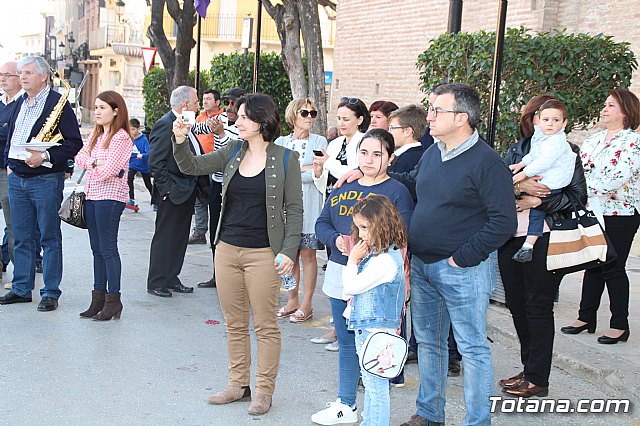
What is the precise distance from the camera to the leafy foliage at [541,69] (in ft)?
28.0

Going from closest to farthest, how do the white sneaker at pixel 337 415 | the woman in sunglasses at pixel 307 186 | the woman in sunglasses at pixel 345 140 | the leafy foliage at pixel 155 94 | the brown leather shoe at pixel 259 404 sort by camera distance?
the white sneaker at pixel 337 415, the brown leather shoe at pixel 259 404, the woman in sunglasses at pixel 345 140, the woman in sunglasses at pixel 307 186, the leafy foliage at pixel 155 94

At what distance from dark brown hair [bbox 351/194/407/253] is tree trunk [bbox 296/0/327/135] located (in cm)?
816

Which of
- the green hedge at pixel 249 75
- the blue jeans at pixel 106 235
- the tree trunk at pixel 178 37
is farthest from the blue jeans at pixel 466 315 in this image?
the tree trunk at pixel 178 37

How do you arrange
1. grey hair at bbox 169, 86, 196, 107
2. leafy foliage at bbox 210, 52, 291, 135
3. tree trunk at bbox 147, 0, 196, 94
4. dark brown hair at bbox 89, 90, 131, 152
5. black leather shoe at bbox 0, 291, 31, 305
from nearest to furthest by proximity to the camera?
dark brown hair at bbox 89, 90, 131, 152
black leather shoe at bbox 0, 291, 31, 305
grey hair at bbox 169, 86, 196, 107
leafy foliage at bbox 210, 52, 291, 135
tree trunk at bbox 147, 0, 196, 94

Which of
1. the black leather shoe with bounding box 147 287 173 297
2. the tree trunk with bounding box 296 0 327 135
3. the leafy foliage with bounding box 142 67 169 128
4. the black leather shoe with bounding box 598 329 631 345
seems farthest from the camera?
the leafy foliage with bounding box 142 67 169 128

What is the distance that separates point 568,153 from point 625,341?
2.15 metres

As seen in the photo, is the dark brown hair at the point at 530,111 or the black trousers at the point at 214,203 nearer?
the dark brown hair at the point at 530,111

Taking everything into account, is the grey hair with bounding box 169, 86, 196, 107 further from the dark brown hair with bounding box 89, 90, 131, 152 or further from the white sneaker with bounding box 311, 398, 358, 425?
the white sneaker with bounding box 311, 398, 358, 425

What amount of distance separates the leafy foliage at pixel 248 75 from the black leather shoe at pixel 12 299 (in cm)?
971

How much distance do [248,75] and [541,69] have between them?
9.11 m

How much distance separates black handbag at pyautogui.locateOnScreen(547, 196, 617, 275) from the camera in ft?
18.1

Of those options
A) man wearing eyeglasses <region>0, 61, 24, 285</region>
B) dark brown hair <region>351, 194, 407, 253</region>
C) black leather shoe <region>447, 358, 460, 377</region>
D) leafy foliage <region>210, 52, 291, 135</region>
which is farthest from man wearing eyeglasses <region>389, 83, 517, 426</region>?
leafy foliage <region>210, 52, 291, 135</region>

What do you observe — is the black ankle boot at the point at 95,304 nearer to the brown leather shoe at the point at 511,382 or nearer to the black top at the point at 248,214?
the black top at the point at 248,214

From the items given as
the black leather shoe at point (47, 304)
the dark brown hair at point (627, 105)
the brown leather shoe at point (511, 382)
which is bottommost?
the black leather shoe at point (47, 304)
